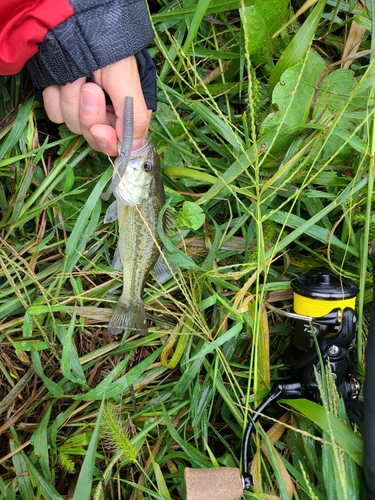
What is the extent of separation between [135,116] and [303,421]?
145 cm

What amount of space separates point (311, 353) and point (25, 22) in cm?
164

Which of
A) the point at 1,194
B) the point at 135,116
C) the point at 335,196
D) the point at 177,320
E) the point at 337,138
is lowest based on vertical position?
the point at 177,320

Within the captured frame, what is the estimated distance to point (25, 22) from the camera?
5.42 feet

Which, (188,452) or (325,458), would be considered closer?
(325,458)

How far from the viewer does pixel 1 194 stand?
2062 millimetres

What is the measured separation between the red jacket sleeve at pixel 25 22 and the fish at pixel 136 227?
1.72ft

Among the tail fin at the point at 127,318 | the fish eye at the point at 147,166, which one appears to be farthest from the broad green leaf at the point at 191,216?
the tail fin at the point at 127,318

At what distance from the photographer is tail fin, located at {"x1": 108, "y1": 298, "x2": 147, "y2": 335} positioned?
2.07 meters

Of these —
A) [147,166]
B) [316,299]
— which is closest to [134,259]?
[147,166]

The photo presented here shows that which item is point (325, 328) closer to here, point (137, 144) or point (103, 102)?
point (137, 144)

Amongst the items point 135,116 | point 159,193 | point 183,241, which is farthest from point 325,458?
point 135,116

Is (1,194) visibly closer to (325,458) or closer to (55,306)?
(55,306)

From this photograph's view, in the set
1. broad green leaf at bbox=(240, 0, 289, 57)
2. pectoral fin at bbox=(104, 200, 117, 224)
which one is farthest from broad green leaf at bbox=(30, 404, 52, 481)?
broad green leaf at bbox=(240, 0, 289, 57)

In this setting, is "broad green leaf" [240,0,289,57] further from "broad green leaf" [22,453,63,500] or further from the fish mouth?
"broad green leaf" [22,453,63,500]
